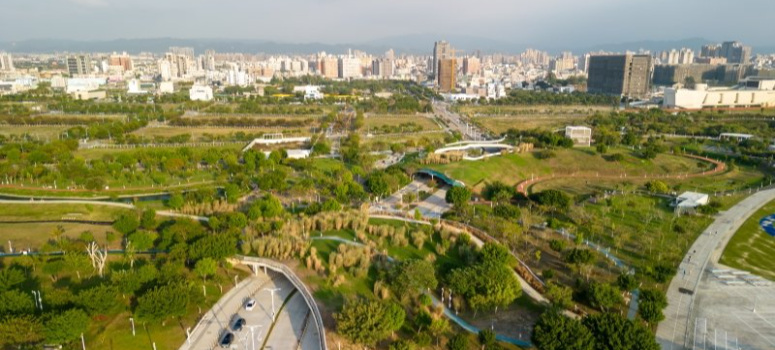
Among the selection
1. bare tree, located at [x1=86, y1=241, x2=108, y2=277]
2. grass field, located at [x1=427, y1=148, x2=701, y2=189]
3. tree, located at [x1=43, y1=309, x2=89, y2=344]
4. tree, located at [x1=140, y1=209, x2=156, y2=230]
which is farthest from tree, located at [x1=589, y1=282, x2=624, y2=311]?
tree, located at [x1=140, y1=209, x2=156, y2=230]

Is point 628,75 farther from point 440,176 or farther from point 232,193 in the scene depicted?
point 232,193

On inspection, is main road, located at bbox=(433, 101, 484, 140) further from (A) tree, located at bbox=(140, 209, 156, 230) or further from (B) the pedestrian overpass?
(A) tree, located at bbox=(140, 209, 156, 230)

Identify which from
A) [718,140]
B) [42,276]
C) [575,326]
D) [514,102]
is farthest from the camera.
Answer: [514,102]

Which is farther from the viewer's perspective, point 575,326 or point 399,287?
point 399,287

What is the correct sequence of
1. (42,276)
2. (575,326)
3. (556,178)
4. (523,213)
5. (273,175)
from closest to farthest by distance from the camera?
(575,326) → (42,276) → (523,213) → (273,175) → (556,178)

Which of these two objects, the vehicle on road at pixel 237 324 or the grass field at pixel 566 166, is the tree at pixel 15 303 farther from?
the grass field at pixel 566 166

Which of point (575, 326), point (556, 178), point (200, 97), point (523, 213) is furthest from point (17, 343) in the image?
point (200, 97)

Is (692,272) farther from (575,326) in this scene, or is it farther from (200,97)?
(200,97)
